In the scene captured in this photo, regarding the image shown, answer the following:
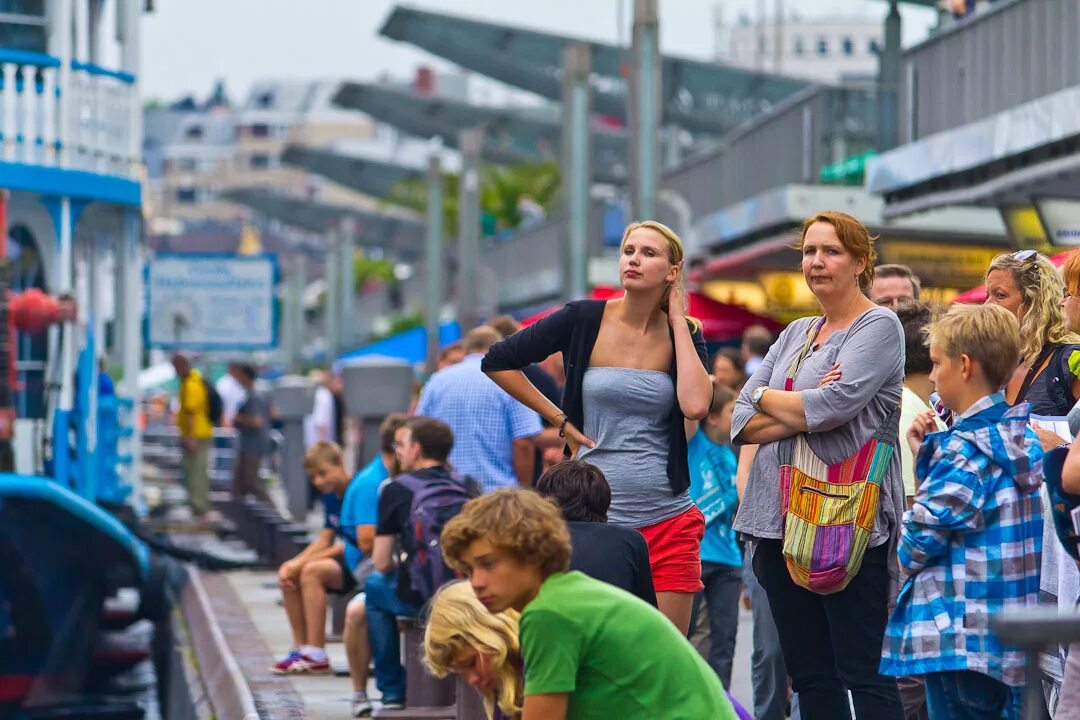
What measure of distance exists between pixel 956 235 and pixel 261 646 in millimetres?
9336

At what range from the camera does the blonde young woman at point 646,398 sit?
6.83 m

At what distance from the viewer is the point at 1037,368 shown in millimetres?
6438

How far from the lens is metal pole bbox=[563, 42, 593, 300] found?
23.9 metres

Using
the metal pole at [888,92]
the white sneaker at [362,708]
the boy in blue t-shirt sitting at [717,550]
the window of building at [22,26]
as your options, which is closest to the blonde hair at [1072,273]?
the boy in blue t-shirt sitting at [717,550]

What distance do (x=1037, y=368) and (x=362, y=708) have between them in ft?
14.7

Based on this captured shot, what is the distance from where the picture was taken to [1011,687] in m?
5.64

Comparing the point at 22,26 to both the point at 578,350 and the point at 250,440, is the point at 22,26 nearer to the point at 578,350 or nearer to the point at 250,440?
the point at 250,440

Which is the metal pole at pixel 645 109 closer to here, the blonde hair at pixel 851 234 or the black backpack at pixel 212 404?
the black backpack at pixel 212 404

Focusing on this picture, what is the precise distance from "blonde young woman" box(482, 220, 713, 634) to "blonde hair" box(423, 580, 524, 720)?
5.83 feet

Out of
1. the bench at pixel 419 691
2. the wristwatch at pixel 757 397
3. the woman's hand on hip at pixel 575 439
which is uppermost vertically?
the wristwatch at pixel 757 397

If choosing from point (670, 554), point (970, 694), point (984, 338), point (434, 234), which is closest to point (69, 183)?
point (670, 554)

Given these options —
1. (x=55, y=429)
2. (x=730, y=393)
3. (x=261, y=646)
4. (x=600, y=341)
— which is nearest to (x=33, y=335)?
(x=55, y=429)

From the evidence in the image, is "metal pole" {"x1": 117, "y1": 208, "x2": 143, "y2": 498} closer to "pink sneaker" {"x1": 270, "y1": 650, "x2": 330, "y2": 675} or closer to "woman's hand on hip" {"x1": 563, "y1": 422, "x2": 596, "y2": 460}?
"pink sneaker" {"x1": 270, "y1": 650, "x2": 330, "y2": 675}

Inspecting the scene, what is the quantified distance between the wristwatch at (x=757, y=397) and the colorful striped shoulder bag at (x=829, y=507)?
142 millimetres
